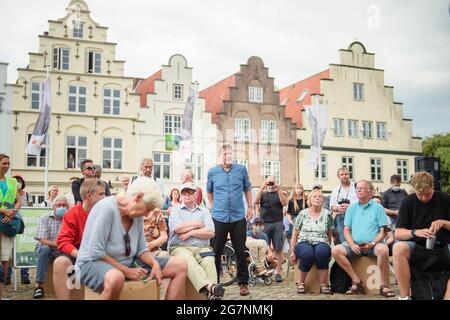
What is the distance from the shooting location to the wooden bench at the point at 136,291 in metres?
3.62

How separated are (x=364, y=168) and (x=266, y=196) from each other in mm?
20989

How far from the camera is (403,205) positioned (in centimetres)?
493

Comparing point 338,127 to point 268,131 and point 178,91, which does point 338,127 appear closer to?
point 268,131

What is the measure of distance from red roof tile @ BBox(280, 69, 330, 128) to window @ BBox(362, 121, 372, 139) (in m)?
2.99

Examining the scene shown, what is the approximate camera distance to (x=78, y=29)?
23.8 m

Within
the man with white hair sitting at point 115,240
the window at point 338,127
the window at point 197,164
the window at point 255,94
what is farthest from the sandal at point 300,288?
the window at point 338,127

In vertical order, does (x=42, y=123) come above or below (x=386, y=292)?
above

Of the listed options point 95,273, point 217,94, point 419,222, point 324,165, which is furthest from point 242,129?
point 95,273

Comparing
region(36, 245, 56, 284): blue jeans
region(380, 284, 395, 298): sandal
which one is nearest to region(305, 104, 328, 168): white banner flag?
region(380, 284, 395, 298): sandal

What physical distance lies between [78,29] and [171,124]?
19.1 feet

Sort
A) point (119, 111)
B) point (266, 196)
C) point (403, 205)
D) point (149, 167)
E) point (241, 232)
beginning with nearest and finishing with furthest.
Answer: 1. point (403, 205)
2. point (241, 232)
3. point (149, 167)
4. point (266, 196)
5. point (119, 111)

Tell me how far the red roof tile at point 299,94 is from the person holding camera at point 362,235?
71.8ft
